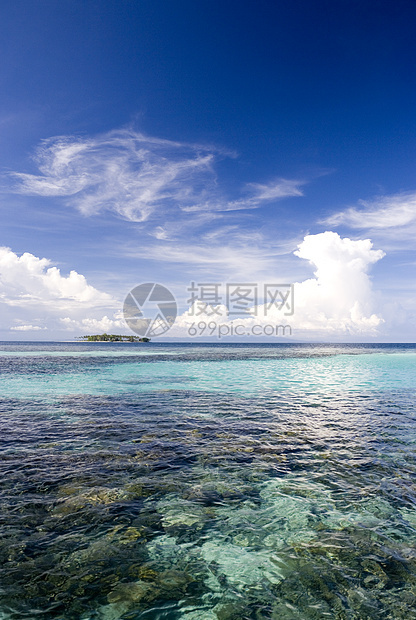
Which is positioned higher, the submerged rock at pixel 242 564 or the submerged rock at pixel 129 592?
the submerged rock at pixel 129 592

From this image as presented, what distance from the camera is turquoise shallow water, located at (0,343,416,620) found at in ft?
22.7

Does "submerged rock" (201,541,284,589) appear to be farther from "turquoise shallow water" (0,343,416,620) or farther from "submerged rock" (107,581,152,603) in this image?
"submerged rock" (107,581,152,603)

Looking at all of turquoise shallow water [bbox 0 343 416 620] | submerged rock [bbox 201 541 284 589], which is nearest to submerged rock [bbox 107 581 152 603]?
turquoise shallow water [bbox 0 343 416 620]

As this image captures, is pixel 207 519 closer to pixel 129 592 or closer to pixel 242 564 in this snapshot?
A: pixel 242 564

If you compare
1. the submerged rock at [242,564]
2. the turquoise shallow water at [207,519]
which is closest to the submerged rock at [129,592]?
the turquoise shallow water at [207,519]

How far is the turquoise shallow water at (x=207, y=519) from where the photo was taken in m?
6.93

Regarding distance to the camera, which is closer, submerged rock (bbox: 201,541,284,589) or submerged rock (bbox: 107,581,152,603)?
submerged rock (bbox: 107,581,152,603)

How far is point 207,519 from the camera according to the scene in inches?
388

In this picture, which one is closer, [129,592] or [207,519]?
[129,592]

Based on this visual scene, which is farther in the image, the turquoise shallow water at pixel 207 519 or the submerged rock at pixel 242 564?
the submerged rock at pixel 242 564

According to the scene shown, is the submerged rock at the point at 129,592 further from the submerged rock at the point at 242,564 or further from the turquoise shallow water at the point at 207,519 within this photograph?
the submerged rock at the point at 242,564

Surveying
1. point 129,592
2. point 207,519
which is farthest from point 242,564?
point 129,592

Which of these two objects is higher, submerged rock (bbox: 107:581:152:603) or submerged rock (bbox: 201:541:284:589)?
submerged rock (bbox: 107:581:152:603)

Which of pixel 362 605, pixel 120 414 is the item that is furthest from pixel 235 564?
pixel 120 414
